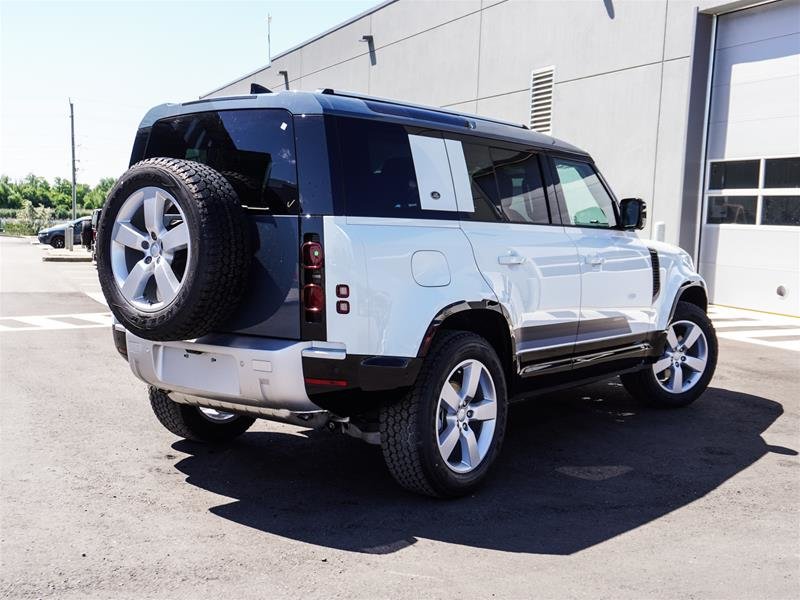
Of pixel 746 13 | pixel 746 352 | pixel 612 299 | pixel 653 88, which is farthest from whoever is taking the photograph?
pixel 653 88

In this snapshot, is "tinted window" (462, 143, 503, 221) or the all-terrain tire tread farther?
"tinted window" (462, 143, 503, 221)

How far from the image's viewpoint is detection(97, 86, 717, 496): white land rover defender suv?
3801 millimetres

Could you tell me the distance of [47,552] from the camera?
11.6 ft

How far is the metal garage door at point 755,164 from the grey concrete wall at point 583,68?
2.07 ft

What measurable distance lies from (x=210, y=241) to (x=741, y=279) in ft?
41.6

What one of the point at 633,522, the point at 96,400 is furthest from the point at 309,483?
the point at 96,400

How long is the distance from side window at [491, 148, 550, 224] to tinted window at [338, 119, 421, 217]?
2.61 feet

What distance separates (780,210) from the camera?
44.8 ft

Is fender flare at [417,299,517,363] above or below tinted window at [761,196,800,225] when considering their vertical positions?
below

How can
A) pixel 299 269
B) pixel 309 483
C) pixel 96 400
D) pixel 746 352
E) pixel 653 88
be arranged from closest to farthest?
pixel 299 269 < pixel 309 483 < pixel 96 400 < pixel 746 352 < pixel 653 88

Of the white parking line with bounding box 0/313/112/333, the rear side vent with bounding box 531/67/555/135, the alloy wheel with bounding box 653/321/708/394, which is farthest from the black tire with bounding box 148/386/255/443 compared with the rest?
the rear side vent with bounding box 531/67/555/135

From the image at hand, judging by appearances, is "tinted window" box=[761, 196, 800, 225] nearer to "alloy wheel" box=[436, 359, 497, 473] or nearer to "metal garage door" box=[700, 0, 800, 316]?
"metal garage door" box=[700, 0, 800, 316]

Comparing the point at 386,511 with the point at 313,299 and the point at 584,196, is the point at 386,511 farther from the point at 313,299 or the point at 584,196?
the point at 584,196

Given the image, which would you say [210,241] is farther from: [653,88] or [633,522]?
[653,88]
